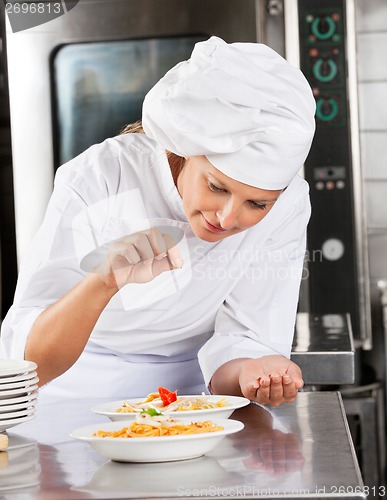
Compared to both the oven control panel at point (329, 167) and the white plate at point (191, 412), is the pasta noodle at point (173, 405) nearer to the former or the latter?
the white plate at point (191, 412)

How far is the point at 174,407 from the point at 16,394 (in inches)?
8.1

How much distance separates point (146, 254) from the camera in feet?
3.55

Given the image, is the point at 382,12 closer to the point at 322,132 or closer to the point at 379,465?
the point at 322,132

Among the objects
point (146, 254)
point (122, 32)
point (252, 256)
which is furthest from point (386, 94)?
point (146, 254)

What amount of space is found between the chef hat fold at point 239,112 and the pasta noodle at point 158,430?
0.49 m

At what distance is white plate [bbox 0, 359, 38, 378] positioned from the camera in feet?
3.67

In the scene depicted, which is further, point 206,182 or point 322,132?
point 322,132

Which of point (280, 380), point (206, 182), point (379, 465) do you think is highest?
point (206, 182)

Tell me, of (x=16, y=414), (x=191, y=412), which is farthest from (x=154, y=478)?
(x=16, y=414)

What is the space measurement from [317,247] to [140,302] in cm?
128

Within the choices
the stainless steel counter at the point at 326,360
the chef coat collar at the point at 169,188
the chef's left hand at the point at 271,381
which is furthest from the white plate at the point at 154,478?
the stainless steel counter at the point at 326,360

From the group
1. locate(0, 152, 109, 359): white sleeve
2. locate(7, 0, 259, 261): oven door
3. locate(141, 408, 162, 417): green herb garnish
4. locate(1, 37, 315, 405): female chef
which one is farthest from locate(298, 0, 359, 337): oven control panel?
locate(141, 408, 162, 417): green herb garnish

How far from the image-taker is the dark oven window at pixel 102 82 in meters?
2.63

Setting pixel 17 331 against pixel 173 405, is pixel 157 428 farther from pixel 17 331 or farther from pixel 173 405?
pixel 17 331
